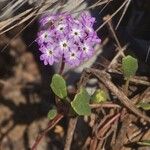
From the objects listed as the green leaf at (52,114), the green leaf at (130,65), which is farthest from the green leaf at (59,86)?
the green leaf at (130,65)

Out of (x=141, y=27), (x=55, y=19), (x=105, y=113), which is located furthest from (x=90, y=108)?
(x=141, y=27)

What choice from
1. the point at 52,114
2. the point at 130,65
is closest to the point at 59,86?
the point at 52,114

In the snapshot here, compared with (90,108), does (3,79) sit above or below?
below

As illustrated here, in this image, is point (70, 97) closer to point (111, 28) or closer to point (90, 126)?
point (90, 126)

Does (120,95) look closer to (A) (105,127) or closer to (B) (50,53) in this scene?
(A) (105,127)

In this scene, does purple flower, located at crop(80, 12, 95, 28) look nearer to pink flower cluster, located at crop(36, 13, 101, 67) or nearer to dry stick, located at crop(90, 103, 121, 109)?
pink flower cluster, located at crop(36, 13, 101, 67)

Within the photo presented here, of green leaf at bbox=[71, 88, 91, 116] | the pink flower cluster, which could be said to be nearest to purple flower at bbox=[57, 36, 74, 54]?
the pink flower cluster

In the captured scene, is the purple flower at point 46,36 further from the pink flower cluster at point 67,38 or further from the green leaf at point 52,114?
the green leaf at point 52,114
